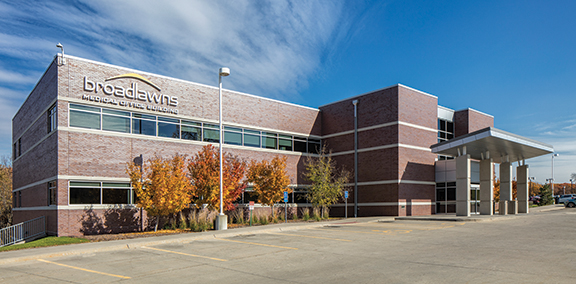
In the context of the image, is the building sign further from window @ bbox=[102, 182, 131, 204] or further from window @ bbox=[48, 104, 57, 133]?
window @ bbox=[102, 182, 131, 204]

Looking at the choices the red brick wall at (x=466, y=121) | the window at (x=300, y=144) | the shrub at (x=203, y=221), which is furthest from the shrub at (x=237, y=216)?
the red brick wall at (x=466, y=121)

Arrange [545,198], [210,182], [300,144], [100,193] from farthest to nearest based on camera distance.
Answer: [545,198] → [300,144] → [210,182] → [100,193]

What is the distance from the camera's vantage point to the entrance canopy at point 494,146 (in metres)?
25.9

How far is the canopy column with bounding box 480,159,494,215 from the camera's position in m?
30.0

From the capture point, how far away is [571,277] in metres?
8.37

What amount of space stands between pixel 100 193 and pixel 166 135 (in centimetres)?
571

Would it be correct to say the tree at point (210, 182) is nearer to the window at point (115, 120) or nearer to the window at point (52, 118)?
the window at point (115, 120)

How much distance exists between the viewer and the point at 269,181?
91.9ft

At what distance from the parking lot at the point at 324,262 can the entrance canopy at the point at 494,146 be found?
1050 centimetres

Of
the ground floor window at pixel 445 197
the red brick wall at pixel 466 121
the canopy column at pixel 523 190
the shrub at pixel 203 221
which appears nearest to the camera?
the shrub at pixel 203 221

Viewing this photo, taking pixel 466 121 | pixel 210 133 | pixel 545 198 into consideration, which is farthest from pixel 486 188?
pixel 545 198

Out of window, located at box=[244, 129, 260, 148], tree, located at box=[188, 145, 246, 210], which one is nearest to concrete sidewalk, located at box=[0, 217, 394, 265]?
tree, located at box=[188, 145, 246, 210]

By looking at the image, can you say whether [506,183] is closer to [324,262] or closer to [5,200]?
[324,262]

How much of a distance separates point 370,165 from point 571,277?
2504cm
